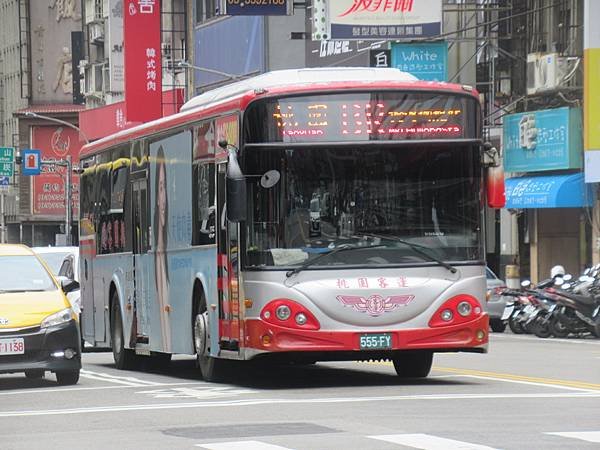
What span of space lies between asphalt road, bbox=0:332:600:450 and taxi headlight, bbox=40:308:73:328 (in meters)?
0.69

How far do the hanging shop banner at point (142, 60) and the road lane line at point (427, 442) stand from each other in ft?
170

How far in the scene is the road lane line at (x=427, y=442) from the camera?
12000 millimetres

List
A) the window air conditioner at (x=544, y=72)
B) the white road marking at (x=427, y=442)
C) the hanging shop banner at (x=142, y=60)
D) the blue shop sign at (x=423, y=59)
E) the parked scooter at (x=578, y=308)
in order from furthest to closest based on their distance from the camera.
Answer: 1. the hanging shop banner at (x=142, y=60)
2. the blue shop sign at (x=423, y=59)
3. the window air conditioner at (x=544, y=72)
4. the parked scooter at (x=578, y=308)
5. the white road marking at (x=427, y=442)

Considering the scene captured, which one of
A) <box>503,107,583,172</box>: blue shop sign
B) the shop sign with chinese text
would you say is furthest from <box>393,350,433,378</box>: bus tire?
the shop sign with chinese text

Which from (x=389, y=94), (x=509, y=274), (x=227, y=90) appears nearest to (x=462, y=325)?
(x=389, y=94)

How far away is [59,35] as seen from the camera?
366ft

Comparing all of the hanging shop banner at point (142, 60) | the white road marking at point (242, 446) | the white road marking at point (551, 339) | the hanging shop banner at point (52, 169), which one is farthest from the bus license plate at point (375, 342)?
the hanging shop banner at point (52, 169)

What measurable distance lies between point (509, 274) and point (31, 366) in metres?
29.0

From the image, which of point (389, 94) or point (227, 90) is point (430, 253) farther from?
point (227, 90)

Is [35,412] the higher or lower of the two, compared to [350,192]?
lower

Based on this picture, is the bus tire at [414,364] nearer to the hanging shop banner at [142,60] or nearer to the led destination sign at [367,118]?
the led destination sign at [367,118]

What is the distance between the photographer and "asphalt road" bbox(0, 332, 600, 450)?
12.8 meters

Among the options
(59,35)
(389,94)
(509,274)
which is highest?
(59,35)

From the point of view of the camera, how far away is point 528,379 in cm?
1967
